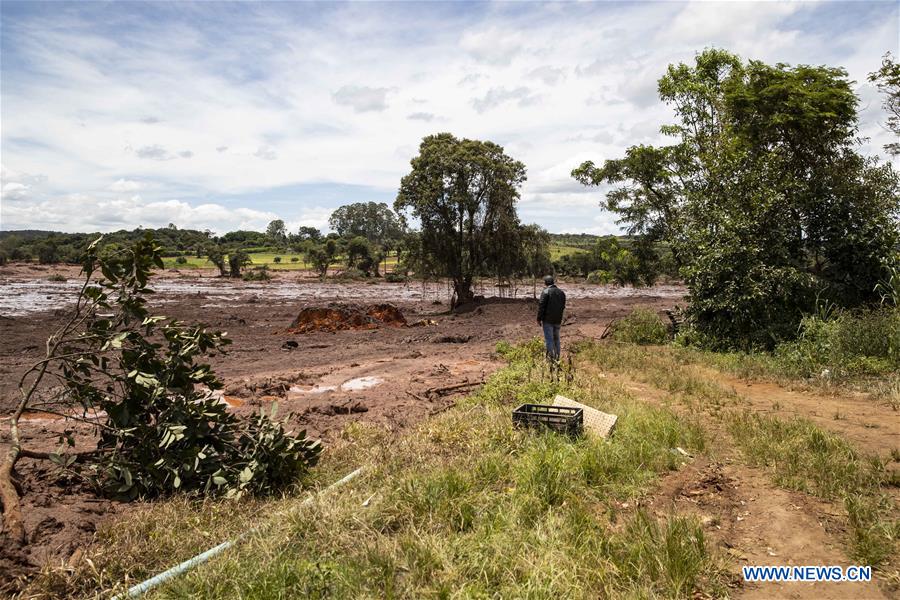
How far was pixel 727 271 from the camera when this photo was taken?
12219 mm

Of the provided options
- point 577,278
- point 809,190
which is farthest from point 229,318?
point 577,278

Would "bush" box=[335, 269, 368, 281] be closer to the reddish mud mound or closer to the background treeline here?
the background treeline

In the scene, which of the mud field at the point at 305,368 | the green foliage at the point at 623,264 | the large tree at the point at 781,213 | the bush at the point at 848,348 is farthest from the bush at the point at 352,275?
the bush at the point at 848,348

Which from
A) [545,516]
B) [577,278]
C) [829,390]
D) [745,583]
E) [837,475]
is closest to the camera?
[745,583]

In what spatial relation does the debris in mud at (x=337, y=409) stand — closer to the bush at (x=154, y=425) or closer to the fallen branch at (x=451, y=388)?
the fallen branch at (x=451, y=388)

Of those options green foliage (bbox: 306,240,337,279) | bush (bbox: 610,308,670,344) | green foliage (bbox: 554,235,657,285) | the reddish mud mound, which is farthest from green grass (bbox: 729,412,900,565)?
green foliage (bbox: 306,240,337,279)

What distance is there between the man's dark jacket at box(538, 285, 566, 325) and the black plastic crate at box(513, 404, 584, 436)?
376cm

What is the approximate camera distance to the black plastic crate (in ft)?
19.6

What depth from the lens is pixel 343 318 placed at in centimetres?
2048

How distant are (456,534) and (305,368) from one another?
873cm

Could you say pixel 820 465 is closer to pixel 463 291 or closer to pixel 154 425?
pixel 154 425

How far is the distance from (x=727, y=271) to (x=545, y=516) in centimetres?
995

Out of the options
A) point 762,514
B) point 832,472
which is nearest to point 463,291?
point 832,472

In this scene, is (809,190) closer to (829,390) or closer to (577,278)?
(829,390)
